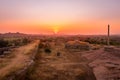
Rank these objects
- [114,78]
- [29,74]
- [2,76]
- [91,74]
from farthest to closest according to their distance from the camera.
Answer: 1. [91,74]
2. [29,74]
3. [114,78]
4. [2,76]

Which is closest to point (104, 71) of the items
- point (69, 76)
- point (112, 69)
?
point (112, 69)

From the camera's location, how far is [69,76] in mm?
14883

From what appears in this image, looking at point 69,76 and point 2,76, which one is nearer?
point 2,76

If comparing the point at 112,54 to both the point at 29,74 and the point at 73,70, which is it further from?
the point at 29,74

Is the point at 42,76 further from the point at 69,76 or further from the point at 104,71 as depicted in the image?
the point at 104,71

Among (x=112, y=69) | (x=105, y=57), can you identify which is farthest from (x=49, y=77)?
(x=105, y=57)

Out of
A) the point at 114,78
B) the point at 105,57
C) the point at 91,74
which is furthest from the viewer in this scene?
the point at 105,57

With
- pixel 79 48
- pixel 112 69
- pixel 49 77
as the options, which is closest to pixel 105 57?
pixel 112 69

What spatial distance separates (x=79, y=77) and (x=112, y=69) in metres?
3.91

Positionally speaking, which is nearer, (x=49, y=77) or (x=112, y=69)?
(x=49, y=77)

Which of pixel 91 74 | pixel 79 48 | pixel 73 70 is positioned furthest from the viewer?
pixel 79 48

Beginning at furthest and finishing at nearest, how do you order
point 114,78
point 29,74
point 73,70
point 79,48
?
point 79,48 < point 73,70 < point 29,74 < point 114,78

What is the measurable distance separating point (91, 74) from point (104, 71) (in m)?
1.31

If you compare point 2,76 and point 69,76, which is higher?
point 2,76
